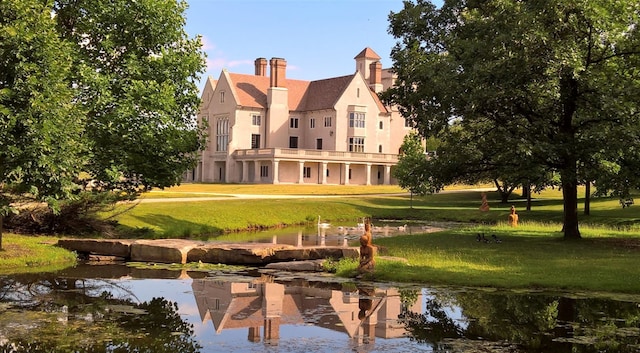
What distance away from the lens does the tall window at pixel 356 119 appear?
298 feet

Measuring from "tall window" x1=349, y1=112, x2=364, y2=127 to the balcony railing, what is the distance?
17.1 ft

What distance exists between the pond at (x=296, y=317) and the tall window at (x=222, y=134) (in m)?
71.4

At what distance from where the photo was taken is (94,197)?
28.3m

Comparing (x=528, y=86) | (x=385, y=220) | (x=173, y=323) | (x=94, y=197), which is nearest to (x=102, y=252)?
(x=94, y=197)

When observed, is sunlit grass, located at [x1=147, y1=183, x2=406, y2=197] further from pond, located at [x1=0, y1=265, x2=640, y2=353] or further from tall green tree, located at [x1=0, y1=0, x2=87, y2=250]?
pond, located at [x1=0, y1=265, x2=640, y2=353]

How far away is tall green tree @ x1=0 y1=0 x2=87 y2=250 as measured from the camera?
20.2m

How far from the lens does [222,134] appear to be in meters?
90.5

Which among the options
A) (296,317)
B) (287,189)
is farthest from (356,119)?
(296,317)

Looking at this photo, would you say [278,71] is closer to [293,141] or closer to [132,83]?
[293,141]

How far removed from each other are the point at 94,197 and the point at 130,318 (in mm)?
15717

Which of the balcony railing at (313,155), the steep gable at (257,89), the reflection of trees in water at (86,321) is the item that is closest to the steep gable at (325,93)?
the steep gable at (257,89)

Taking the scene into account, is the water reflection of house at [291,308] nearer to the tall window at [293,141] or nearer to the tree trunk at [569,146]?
the tree trunk at [569,146]

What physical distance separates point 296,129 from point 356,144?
8469 millimetres

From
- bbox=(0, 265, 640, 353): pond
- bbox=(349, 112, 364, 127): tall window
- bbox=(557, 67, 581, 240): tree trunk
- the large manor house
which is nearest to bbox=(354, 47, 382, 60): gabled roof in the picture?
the large manor house
